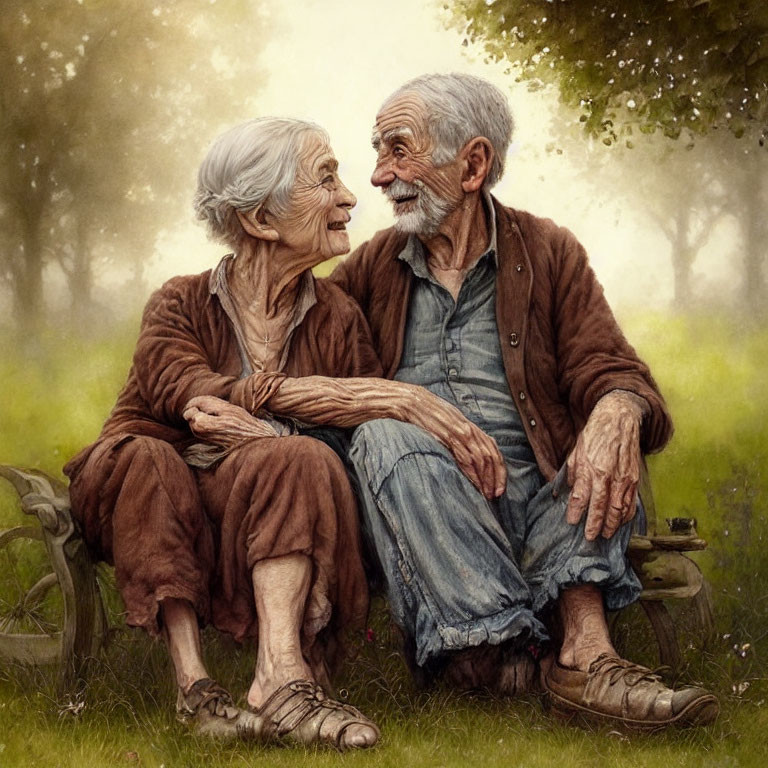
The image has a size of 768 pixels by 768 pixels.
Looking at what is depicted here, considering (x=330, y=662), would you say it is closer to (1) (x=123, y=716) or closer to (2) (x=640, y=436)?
(1) (x=123, y=716)

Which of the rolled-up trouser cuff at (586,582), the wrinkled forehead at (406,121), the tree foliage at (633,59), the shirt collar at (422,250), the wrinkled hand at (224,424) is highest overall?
the tree foliage at (633,59)

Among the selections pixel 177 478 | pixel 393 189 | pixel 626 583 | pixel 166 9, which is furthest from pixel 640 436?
pixel 166 9

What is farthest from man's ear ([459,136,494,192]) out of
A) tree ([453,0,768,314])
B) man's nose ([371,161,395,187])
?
tree ([453,0,768,314])

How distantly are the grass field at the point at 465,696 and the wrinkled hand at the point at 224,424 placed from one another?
844 mm

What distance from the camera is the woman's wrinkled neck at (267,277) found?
5.67 meters

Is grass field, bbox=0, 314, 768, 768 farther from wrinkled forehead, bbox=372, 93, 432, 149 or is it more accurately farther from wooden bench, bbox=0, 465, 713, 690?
wrinkled forehead, bbox=372, 93, 432, 149

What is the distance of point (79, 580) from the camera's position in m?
5.40

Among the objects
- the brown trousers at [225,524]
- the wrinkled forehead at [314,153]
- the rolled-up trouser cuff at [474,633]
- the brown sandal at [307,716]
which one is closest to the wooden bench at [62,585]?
the brown trousers at [225,524]

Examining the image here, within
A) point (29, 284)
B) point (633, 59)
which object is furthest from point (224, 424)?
point (633, 59)

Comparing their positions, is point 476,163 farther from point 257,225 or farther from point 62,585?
point 62,585

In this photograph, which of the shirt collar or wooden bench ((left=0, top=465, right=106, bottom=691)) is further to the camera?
the shirt collar

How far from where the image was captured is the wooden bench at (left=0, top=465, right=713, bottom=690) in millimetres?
5367

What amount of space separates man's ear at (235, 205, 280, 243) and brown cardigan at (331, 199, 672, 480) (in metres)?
0.49

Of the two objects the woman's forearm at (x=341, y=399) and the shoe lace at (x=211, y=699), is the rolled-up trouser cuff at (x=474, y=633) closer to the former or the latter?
the shoe lace at (x=211, y=699)
